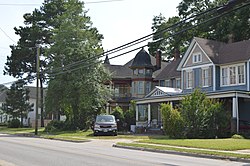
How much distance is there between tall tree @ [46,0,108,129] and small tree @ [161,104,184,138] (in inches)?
577

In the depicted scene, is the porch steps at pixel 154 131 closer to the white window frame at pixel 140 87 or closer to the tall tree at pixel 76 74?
the tall tree at pixel 76 74

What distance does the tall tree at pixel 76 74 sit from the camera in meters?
46.1

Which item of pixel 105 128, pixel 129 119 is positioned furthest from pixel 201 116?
pixel 129 119

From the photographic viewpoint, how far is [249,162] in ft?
57.0

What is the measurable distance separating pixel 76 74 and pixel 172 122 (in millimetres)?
16740

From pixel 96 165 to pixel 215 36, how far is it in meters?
41.7

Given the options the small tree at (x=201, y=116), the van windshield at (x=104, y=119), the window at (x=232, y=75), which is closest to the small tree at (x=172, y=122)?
the small tree at (x=201, y=116)

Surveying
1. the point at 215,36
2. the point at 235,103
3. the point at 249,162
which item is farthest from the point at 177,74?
the point at 249,162

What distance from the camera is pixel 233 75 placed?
4056 centimetres

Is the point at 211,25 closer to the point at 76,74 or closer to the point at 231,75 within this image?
the point at 231,75

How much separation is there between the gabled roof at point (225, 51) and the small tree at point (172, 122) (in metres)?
10.7

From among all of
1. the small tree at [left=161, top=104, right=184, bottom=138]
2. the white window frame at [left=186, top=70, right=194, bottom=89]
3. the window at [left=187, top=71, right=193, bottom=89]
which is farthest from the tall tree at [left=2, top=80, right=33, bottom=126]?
the small tree at [left=161, top=104, right=184, bottom=138]

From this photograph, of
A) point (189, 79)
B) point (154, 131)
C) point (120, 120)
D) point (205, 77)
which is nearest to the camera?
point (154, 131)

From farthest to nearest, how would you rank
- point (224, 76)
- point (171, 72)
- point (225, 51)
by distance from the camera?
point (171, 72), point (225, 51), point (224, 76)
